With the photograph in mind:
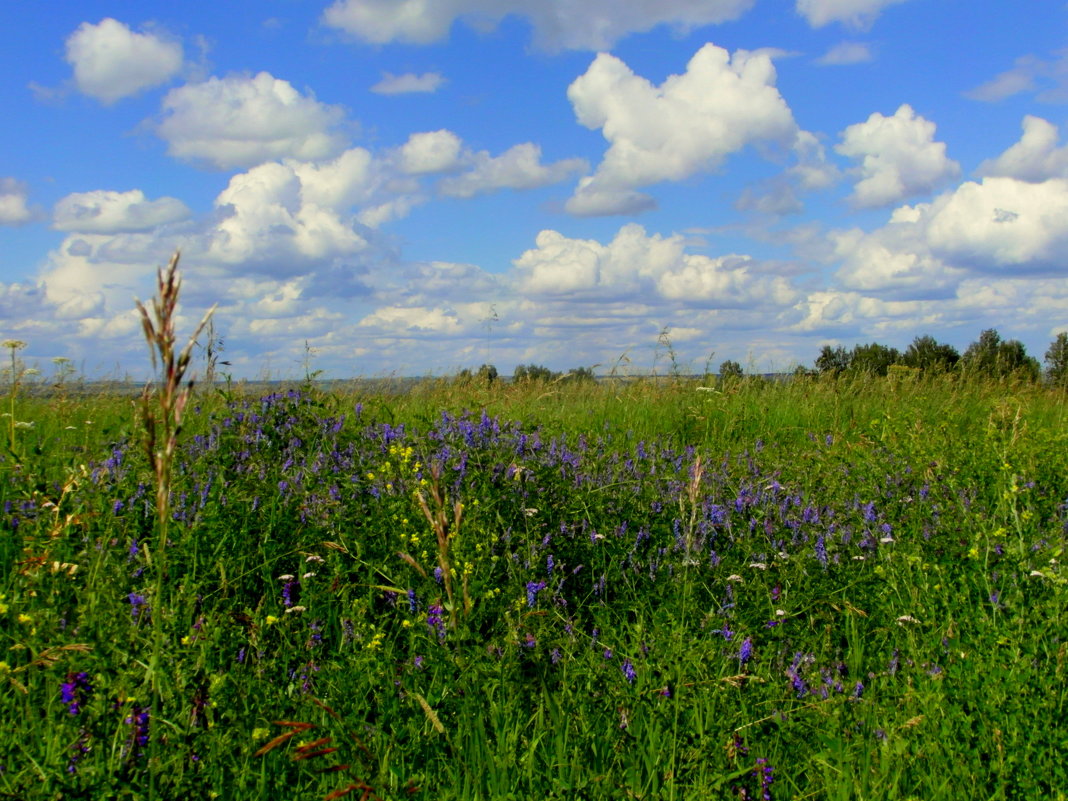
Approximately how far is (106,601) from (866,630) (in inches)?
115

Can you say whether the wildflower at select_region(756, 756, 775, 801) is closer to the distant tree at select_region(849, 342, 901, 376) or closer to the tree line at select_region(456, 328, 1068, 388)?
the tree line at select_region(456, 328, 1068, 388)

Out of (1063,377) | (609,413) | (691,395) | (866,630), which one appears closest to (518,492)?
(866,630)

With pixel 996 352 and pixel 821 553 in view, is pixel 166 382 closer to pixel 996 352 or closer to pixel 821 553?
pixel 821 553

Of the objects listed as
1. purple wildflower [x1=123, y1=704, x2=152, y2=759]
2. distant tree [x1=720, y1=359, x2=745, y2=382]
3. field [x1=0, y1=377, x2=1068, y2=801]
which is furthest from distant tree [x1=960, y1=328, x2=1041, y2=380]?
purple wildflower [x1=123, y1=704, x2=152, y2=759]

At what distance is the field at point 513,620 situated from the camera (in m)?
2.03

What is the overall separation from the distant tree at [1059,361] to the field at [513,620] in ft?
35.1

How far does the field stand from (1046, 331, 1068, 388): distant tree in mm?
10700

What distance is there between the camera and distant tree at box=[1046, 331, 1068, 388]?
14.6 meters

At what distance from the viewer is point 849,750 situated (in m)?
2.25

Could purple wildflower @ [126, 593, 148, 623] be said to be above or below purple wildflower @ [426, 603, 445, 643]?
above

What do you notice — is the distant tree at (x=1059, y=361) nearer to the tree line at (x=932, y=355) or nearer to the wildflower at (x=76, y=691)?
the tree line at (x=932, y=355)

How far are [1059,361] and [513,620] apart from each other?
20954 millimetres

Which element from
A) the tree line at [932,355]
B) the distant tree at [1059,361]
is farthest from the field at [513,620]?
the tree line at [932,355]

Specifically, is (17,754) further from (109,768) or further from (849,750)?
(849,750)
